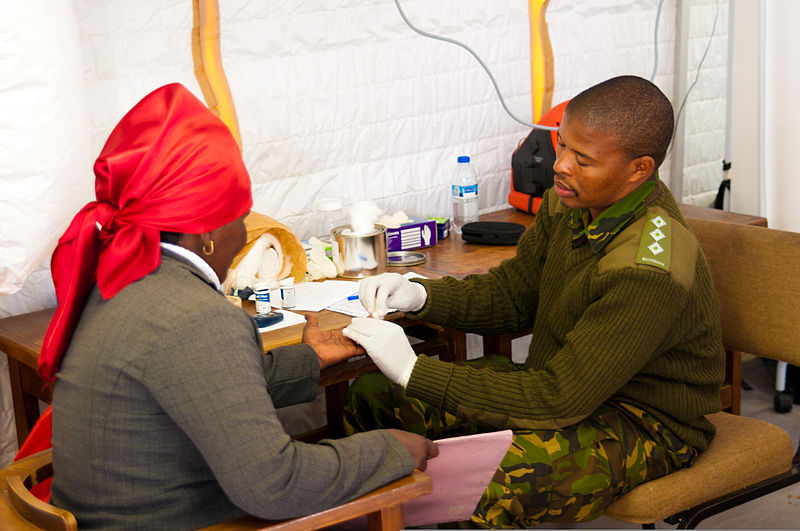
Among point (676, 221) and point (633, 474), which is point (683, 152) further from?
point (633, 474)

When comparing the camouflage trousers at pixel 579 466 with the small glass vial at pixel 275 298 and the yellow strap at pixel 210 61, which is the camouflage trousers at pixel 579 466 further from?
the yellow strap at pixel 210 61

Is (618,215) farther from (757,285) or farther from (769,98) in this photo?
(769,98)

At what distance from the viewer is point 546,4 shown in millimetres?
2977

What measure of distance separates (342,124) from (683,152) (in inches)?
61.6

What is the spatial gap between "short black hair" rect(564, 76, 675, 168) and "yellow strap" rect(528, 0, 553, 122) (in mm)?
1308

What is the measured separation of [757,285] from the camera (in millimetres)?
2035

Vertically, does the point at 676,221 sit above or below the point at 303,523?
above

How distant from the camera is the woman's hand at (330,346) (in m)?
1.74

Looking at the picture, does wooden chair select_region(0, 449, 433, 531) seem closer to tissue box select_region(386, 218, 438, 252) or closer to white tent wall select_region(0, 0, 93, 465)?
white tent wall select_region(0, 0, 93, 465)

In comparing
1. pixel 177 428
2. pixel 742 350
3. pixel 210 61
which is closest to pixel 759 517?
pixel 742 350

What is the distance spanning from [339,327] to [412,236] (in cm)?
70

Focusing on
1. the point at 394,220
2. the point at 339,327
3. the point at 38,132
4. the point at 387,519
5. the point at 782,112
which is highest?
the point at 38,132

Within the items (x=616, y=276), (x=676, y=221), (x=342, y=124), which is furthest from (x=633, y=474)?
(x=342, y=124)

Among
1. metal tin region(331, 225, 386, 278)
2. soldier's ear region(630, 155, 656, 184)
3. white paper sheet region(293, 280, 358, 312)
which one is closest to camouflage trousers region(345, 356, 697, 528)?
soldier's ear region(630, 155, 656, 184)
